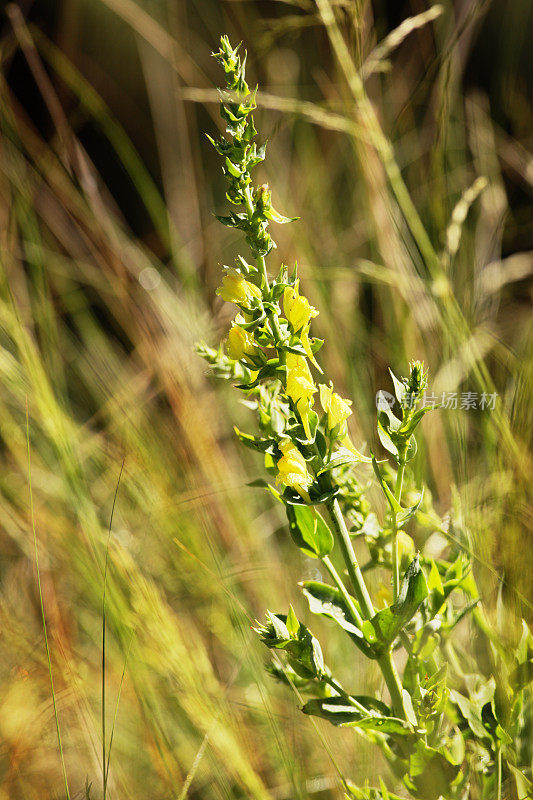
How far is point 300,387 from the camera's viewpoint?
41 centimetres

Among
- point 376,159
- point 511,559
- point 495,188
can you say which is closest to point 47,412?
point 511,559

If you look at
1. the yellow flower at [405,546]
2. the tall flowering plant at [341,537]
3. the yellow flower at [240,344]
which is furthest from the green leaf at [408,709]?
the yellow flower at [240,344]

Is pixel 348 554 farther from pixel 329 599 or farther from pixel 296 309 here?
pixel 296 309

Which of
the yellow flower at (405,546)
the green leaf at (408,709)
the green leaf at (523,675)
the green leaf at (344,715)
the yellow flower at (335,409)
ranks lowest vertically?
the green leaf at (523,675)

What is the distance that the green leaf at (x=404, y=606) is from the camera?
0.42m

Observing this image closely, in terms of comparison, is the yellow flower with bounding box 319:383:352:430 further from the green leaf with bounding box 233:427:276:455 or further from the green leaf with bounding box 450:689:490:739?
the green leaf with bounding box 450:689:490:739

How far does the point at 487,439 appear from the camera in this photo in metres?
0.71

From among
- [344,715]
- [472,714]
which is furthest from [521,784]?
[344,715]

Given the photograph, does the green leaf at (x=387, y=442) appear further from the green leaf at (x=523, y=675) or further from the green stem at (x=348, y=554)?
the green leaf at (x=523, y=675)

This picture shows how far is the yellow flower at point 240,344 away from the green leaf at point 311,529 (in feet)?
0.37

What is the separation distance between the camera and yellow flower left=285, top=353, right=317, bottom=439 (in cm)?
41

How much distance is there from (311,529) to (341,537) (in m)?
0.03

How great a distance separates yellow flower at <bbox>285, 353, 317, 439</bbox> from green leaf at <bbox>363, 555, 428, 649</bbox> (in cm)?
11

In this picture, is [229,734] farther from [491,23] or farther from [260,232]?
[491,23]
